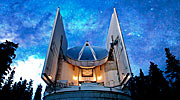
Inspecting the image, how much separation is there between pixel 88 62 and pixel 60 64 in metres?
7.52

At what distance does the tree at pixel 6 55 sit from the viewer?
14715mm

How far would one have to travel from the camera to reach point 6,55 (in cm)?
1499

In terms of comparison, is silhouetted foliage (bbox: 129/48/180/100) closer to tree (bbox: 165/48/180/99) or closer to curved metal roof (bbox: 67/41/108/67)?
tree (bbox: 165/48/180/99)

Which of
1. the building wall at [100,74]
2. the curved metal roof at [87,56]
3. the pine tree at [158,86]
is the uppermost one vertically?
the curved metal roof at [87,56]

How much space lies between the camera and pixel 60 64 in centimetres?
2356

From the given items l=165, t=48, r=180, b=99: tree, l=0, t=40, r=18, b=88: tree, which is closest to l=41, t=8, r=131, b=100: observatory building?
l=0, t=40, r=18, b=88: tree

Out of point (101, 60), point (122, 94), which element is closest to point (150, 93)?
point (122, 94)

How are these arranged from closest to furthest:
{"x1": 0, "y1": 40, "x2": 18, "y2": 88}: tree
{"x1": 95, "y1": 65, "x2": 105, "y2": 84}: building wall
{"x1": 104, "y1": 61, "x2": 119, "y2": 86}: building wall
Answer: {"x1": 0, "y1": 40, "x2": 18, "y2": 88}: tree
{"x1": 104, "y1": 61, "x2": 119, "y2": 86}: building wall
{"x1": 95, "y1": 65, "x2": 105, "y2": 84}: building wall

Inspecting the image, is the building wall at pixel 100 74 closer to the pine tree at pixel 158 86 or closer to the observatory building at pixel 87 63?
the observatory building at pixel 87 63

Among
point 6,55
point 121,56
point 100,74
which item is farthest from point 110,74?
point 6,55

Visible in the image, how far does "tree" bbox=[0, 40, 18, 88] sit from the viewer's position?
48.3ft

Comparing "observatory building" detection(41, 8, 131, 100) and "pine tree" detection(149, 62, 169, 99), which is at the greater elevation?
"observatory building" detection(41, 8, 131, 100)

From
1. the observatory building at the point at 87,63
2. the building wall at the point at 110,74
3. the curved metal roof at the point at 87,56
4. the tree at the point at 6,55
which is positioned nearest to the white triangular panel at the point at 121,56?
the observatory building at the point at 87,63

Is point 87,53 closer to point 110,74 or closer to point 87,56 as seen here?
point 87,56
